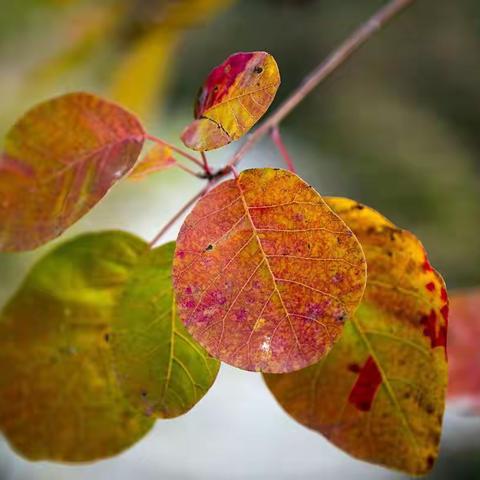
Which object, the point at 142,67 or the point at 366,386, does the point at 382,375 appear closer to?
the point at 366,386

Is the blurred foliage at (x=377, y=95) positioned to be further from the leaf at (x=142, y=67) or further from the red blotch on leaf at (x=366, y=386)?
the red blotch on leaf at (x=366, y=386)

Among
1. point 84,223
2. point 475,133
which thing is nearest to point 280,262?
point 84,223

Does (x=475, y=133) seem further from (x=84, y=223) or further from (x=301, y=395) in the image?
(x=301, y=395)

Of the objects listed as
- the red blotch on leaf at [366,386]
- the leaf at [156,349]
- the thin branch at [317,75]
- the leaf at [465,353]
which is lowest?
the leaf at [465,353]

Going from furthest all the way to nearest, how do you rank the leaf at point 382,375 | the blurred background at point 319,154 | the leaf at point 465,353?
the blurred background at point 319,154 → the leaf at point 465,353 → the leaf at point 382,375

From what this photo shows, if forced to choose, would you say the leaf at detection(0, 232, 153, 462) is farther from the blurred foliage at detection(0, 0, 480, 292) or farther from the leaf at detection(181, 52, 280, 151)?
the blurred foliage at detection(0, 0, 480, 292)

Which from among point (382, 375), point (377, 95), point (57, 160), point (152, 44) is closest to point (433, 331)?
point (382, 375)

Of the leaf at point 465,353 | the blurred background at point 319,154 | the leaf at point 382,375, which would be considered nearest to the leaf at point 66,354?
the leaf at point 382,375

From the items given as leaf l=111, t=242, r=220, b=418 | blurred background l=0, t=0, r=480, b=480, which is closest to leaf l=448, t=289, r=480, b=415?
leaf l=111, t=242, r=220, b=418
